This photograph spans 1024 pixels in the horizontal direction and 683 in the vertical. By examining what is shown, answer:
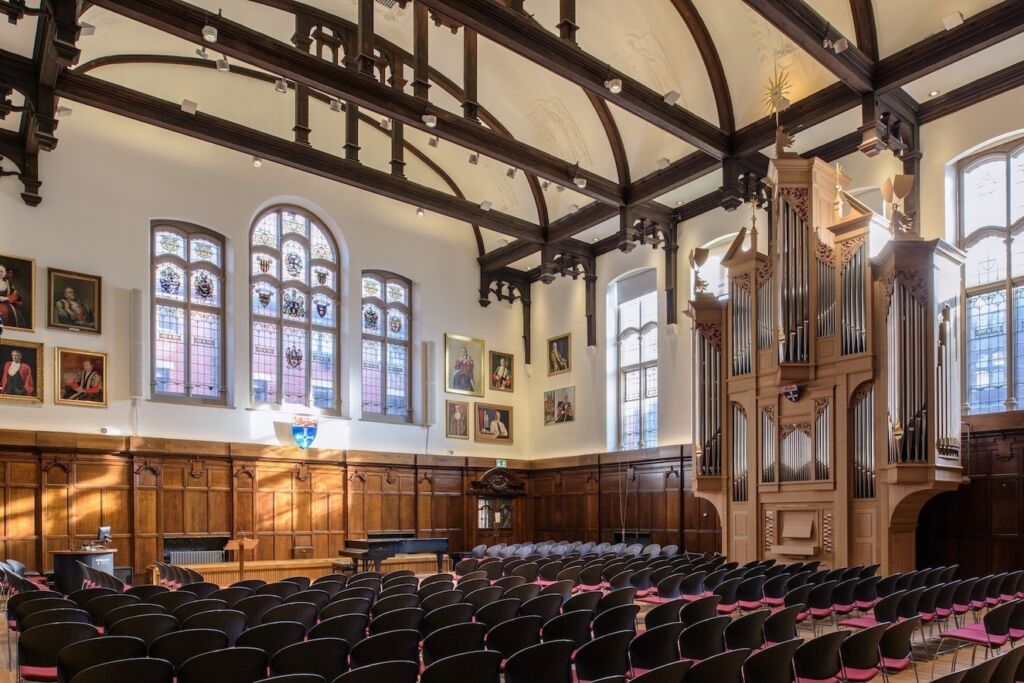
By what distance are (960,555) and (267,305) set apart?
52.2ft

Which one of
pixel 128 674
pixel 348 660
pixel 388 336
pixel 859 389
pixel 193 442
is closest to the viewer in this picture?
pixel 128 674

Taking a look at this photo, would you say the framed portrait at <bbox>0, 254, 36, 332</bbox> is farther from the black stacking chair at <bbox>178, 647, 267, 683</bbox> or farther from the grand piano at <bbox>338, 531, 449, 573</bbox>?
the black stacking chair at <bbox>178, 647, 267, 683</bbox>

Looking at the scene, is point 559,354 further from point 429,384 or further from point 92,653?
point 92,653

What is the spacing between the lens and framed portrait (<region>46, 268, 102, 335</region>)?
55.3 feet

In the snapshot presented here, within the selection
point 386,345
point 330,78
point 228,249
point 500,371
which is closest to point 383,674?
point 330,78

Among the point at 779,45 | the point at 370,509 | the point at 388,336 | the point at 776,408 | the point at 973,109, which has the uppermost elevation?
the point at 779,45

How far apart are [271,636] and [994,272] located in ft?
46.0

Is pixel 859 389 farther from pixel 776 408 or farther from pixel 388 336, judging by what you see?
pixel 388 336

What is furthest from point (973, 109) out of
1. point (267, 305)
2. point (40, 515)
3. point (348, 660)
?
point (40, 515)

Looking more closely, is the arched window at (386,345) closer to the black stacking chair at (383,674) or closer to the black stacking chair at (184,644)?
the black stacking chair at (184,644)

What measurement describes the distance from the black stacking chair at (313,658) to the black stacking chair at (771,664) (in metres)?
2.63

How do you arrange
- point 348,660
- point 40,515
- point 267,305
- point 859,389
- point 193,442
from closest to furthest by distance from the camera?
point 348,660 < point 859,389 < point 40,515 < point 193,442 < point 267,305

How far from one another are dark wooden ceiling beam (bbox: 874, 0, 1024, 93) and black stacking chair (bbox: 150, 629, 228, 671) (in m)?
13.8

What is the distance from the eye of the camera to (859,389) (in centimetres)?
1359
